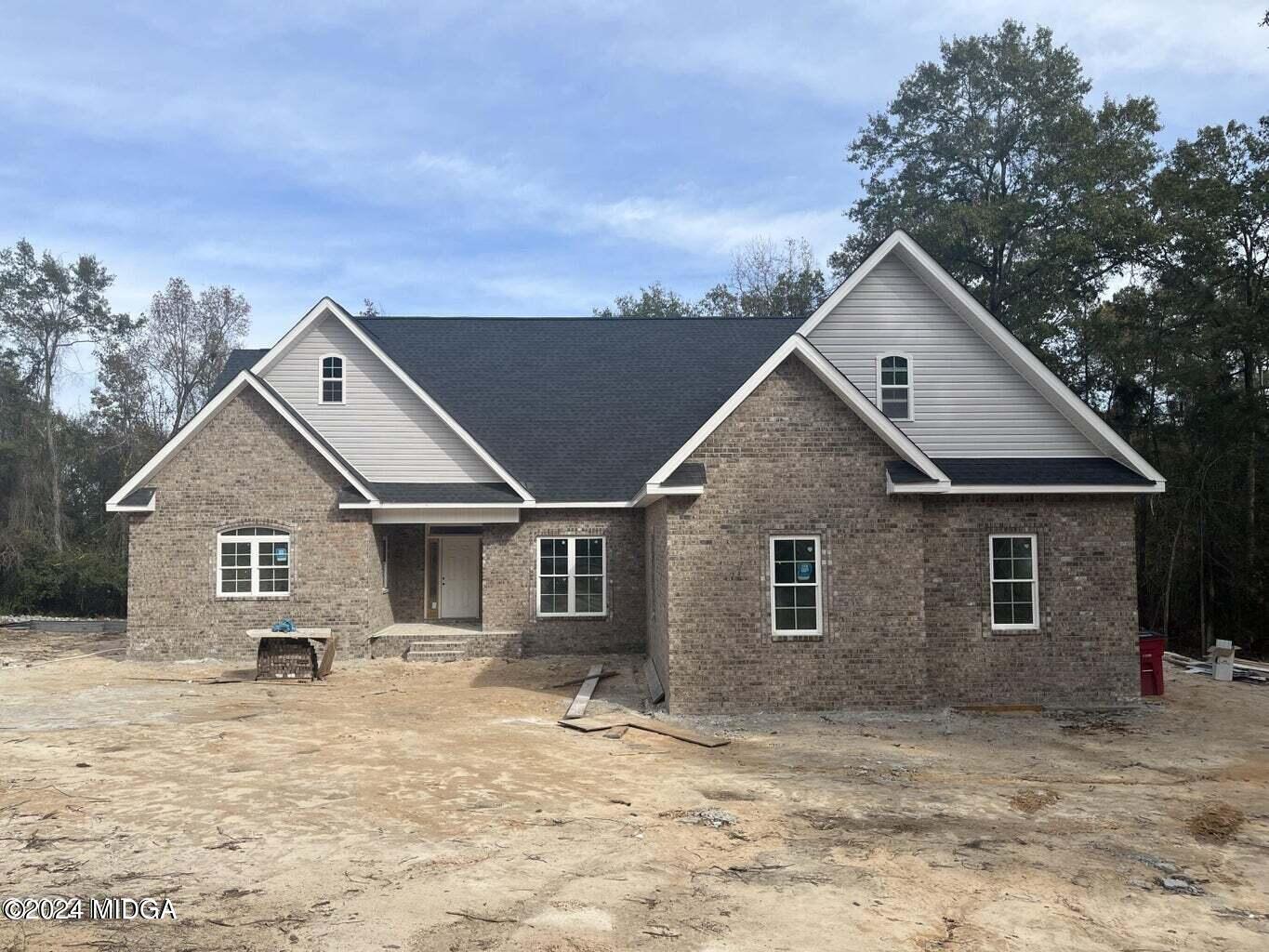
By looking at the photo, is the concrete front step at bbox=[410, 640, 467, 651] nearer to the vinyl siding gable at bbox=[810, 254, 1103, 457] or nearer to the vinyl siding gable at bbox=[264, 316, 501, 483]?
the vinyl siding gable at bbox=[264, 316, 501, 483]

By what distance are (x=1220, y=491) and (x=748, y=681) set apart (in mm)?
17862

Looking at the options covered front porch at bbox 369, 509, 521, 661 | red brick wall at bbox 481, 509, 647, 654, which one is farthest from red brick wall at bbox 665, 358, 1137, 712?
covered front porch at bbox 369, 509, 521, 661

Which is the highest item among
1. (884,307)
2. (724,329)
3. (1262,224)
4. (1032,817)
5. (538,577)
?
(1262,224)

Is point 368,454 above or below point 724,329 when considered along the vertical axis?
below

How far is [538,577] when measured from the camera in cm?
2002

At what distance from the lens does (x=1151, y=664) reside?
15070mm

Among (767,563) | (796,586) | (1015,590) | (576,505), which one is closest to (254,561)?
(576,505)

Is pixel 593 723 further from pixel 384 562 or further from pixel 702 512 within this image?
pixel 384 562

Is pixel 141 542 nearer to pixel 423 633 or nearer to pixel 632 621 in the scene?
pixel 423 633

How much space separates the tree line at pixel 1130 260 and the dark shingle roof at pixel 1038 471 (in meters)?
11.5

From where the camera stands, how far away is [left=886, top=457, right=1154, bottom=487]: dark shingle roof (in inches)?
551

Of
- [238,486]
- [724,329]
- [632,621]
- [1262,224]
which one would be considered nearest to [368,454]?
[238,486]

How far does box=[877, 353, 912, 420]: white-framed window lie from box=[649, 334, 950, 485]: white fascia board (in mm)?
2276

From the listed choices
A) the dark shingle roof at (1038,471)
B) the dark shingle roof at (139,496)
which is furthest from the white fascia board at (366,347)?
the dark shingle roof at (1038,471)
